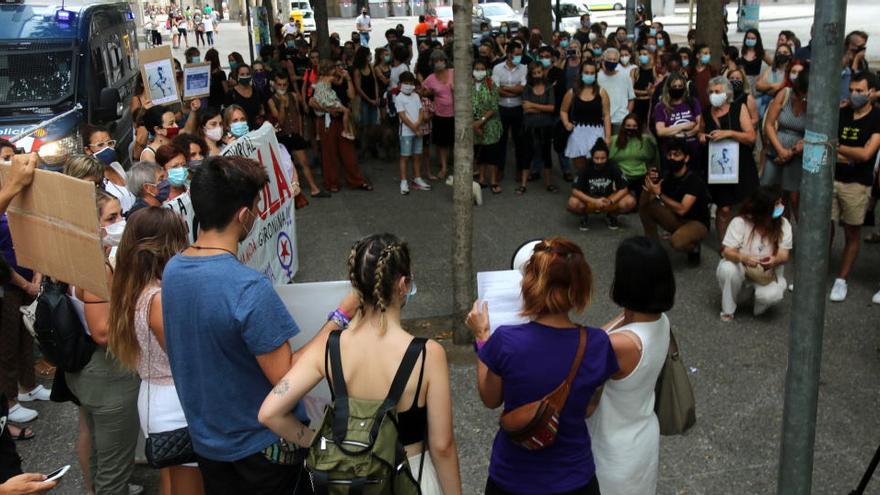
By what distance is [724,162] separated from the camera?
329 inches

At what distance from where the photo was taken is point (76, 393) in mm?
4172

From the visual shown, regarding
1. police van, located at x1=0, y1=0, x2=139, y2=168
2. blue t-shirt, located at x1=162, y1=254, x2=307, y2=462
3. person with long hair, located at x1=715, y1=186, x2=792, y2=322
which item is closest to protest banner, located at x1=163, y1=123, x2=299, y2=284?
blue t-shirt, located at x1=162, y1=254, x2=307, y2=462

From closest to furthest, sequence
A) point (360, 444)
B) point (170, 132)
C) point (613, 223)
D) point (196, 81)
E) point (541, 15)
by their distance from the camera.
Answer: point (360, 444) < point (170, 132) < point (613, 223) < point (196, 81) < point (541, 15)

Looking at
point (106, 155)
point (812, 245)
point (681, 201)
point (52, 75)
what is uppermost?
point (52, 75)

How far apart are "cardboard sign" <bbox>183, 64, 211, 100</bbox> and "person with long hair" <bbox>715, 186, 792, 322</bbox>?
613 cm

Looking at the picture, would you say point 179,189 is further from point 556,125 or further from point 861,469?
point 556,125

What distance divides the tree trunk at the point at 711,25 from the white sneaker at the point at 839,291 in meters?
6.23

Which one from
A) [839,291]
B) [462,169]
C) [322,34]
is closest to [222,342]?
[462,169]

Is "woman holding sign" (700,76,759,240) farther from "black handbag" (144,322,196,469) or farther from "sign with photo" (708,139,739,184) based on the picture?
"black handbag" (144,322,196,469)

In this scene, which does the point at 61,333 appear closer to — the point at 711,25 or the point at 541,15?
the point at 711,25

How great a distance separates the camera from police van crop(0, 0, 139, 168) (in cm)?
975

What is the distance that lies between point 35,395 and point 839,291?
6283 millimetres

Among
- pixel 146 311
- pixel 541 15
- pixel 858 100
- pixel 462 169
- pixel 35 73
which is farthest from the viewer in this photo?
pixel 541 15

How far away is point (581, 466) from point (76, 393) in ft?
8.13
